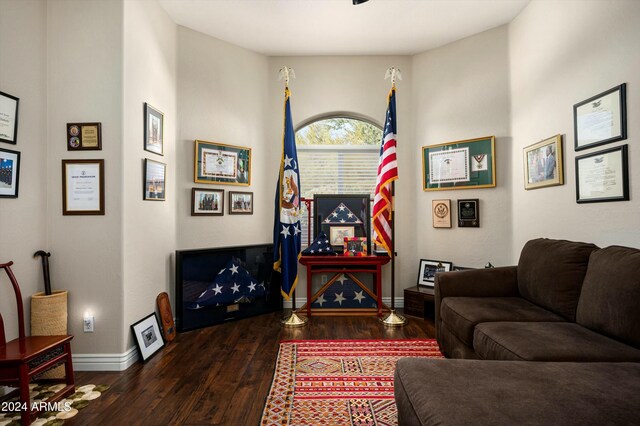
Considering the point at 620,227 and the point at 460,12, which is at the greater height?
the point at 460,12

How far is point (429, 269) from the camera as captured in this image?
421 cm

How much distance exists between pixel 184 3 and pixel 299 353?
3.43 meters

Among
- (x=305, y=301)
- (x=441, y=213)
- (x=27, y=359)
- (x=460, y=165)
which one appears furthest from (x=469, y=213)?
(x=27, y=359)

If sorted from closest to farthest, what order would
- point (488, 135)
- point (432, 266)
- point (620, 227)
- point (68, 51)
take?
→ point (620, 227) → point (68, 51) → point (488, 135) → point (432, 266)

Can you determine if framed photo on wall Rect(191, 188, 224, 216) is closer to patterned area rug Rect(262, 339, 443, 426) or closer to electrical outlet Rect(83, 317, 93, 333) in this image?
electrical outlet Rect(83, 317, 93, 333)

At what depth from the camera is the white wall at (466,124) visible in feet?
12.3

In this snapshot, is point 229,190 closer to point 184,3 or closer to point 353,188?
point 353,188

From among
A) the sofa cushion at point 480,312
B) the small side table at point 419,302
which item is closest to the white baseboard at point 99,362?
the sofa cushion at point 480,312

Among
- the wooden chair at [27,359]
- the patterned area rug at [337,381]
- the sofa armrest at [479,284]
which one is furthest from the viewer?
the sofa armrest at [479,284]

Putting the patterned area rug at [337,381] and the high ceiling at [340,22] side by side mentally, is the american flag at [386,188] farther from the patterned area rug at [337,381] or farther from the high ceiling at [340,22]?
the patterned area rug at [337,381]

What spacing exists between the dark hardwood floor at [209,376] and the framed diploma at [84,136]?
1.73 m

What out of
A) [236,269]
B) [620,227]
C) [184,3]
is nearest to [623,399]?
[620,227]

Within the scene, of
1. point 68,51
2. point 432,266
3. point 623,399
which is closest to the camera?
point 623,399

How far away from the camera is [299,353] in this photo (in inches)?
115
